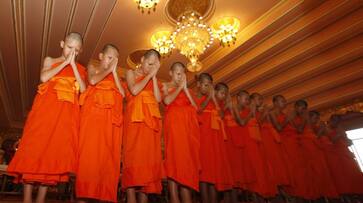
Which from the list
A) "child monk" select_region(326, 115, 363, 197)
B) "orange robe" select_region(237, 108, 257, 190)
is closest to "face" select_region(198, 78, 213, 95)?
"orange robe" select_region(237, 108, 257, 190)

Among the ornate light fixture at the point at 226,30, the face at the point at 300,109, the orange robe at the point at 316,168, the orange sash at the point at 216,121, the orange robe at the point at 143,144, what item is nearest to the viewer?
the orange robe at the point at 143,144

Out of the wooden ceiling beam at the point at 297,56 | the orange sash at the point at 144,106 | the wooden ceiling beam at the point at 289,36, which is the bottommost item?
the orange sash at the point at 144,106

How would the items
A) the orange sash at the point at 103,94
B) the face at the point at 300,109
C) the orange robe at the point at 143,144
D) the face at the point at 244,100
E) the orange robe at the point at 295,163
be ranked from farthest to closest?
the face at the point at 300,109
the face at the point at 244,100
the orange robe at the point at 295,163
the orange sash at the point at 103,94
the orange robe at the point at 143,144

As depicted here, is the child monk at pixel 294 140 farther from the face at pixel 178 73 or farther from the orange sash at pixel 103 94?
the orange sash at pixel 103 94

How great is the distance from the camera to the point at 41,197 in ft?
6.42

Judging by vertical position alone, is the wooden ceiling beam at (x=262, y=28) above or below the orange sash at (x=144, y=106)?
above

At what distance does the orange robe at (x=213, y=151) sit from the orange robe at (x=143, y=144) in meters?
0.74

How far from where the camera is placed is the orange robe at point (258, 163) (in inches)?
131

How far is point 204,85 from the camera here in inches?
133

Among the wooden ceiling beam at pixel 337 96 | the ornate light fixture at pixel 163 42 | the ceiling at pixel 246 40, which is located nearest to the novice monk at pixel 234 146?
the ornate light fixture at pixel 163 42

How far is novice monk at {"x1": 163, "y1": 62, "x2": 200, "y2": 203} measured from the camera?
2326 mm

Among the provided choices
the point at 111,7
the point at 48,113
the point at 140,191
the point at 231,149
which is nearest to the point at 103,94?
the point at 48,113

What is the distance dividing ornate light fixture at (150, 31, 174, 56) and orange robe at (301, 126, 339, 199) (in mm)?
3313

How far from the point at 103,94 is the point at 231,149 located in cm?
196
